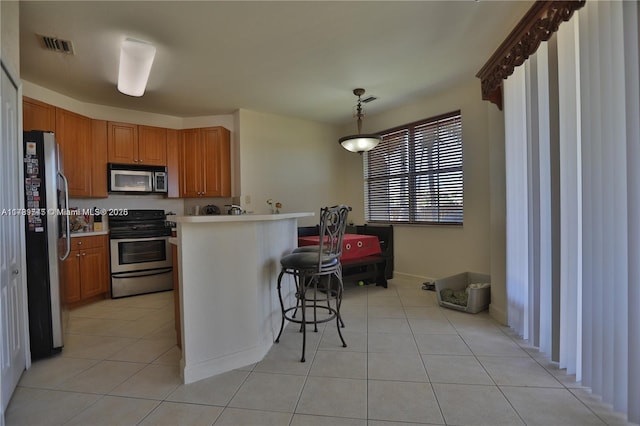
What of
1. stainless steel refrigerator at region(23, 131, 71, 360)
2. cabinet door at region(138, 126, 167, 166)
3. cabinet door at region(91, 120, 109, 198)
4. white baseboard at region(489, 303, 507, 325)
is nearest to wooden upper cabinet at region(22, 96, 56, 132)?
cabinet door at region(91, 120, 109, 198)

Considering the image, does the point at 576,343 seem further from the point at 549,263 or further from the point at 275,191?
the point at 275,191

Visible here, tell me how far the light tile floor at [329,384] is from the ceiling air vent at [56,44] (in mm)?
2479

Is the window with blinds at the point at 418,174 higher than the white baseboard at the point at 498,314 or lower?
higher

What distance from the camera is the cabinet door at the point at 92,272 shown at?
335cm

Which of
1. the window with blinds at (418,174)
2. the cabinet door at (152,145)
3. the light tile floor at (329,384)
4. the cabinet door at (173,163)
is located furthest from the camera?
the cabinet door at (173,163)

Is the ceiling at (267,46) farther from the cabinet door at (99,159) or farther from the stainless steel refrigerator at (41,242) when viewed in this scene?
the stainless steel refrigerator at (41,242)

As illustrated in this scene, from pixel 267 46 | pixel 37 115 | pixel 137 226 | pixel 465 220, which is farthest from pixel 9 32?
pixel 465 220

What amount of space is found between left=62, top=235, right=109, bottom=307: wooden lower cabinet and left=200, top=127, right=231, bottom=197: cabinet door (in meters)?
1.43

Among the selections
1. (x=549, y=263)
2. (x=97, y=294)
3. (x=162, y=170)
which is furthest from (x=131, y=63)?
(x=549, y=263)

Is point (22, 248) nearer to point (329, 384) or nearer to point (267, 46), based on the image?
point (329, 384)

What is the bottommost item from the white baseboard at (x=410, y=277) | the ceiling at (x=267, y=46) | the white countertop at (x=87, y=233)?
the white baseboard at (x=410, y=277)

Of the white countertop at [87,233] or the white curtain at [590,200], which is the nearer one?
the white curtain at [590,200]

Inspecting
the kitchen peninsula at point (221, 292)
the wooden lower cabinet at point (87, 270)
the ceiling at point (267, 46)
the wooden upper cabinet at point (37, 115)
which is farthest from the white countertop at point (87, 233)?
the kitchen peninsula at point (221, 292)

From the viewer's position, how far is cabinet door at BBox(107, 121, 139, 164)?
381 centimetres
